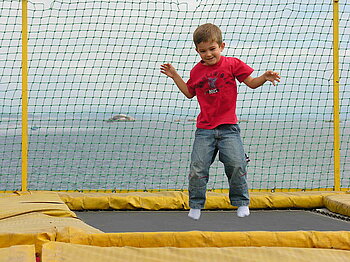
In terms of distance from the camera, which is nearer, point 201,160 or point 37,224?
point 37,224

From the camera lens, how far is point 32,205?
2.98 metres

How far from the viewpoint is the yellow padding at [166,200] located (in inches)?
152

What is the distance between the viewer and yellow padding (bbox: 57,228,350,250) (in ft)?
7.19

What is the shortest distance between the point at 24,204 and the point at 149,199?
1107 millimetres

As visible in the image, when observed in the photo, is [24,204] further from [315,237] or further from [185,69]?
[185,69]

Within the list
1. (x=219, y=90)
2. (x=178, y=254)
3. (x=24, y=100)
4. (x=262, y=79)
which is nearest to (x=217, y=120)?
(x=219, y=90)

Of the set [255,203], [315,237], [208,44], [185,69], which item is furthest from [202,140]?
[185,69]

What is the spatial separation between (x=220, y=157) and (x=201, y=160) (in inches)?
4.2

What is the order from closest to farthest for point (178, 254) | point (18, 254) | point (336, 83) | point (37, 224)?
point (18, 254) → point (178, 254) → point (37, 224) → point (336, 83)

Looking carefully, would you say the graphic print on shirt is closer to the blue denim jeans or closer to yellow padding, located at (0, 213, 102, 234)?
the blue denim jeans

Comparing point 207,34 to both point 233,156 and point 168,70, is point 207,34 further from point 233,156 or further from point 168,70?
point 233,156

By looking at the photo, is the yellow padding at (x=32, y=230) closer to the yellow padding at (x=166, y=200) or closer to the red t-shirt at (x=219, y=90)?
the red t-shirt at (x=219, y=90)

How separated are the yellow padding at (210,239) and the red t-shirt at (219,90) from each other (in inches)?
26.5

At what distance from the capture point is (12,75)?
4148 mm
